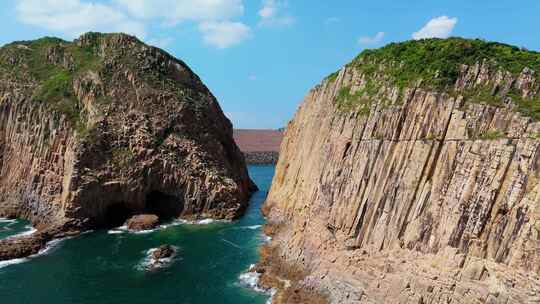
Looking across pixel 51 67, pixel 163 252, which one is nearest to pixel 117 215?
pixel 163 252

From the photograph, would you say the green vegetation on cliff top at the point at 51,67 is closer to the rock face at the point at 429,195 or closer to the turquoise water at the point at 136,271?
the turquoise water at the point at 136,271

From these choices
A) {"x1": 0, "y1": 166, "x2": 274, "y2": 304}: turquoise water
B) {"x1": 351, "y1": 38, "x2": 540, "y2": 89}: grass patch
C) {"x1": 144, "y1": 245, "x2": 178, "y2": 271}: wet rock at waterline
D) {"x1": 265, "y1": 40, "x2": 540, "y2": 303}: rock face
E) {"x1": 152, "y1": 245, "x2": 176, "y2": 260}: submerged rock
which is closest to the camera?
{"x1": 265, "y1": 40, "x2": 540, "y2": 303}: rock face

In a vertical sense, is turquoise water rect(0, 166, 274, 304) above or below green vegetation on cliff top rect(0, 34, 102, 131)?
below

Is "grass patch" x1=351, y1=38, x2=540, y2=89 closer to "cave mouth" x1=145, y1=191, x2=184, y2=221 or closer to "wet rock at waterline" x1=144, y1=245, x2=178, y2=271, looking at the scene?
"wet rock at waterline" x1=144, y1=245, x2=178, y2=271

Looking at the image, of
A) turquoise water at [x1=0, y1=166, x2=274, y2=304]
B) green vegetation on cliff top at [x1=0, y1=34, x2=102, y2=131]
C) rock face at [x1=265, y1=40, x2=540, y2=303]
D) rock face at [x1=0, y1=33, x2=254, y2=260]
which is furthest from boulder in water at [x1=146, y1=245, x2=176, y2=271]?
green vegetation on cliff top at [x1=0, y1=34, x2=102, y2=131]

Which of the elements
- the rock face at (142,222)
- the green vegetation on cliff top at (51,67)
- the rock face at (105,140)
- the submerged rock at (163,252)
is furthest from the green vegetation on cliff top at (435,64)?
the green vegetation on cliff top at (51,67)
